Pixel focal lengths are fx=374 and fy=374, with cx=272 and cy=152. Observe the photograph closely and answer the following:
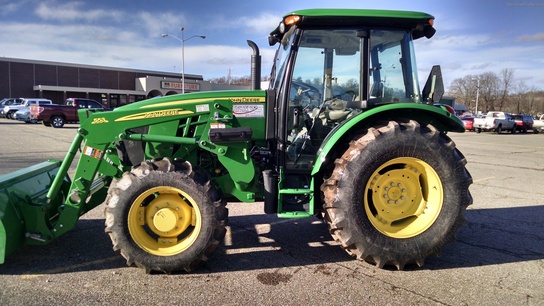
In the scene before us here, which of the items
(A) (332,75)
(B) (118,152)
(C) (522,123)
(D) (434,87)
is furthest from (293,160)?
(C) (522,123)

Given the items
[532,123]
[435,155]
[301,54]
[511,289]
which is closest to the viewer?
[511,289]

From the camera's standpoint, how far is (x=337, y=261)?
384 centimetres

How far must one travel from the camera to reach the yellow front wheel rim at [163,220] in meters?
3.46

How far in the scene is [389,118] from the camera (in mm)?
3939

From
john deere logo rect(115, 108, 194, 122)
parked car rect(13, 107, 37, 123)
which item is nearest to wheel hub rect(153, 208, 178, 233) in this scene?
john deere logo rect(115, 108, 194, 122)

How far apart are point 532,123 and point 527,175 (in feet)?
102

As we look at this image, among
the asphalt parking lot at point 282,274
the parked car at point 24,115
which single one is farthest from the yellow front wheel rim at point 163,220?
the parked car at point 24,115

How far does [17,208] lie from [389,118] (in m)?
3.76

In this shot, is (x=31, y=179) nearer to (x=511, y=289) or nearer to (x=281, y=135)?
(x=281, y=135)

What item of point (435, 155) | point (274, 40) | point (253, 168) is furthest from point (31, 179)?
point (435, 155)

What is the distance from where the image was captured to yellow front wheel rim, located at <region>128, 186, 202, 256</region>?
3465mm

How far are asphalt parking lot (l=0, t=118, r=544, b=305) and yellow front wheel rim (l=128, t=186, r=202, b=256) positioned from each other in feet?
0.92

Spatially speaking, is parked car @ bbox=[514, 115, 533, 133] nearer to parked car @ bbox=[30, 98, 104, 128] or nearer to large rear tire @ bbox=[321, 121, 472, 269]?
parked car @ bbox=[30, 98, 104, 128]

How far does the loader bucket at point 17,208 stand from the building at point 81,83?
129ft
